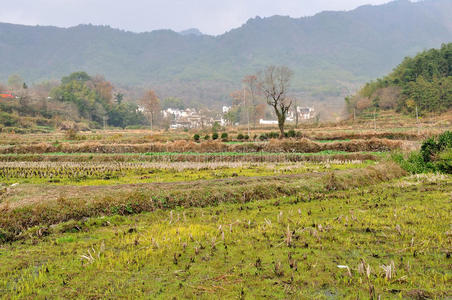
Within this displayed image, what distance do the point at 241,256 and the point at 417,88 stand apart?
7302 centimetres

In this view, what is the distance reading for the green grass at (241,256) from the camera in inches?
203

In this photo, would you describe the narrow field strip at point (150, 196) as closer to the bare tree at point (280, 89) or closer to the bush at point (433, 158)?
the bush at point (433, 158)

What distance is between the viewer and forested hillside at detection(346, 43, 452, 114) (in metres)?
64.8

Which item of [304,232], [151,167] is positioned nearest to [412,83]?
[151,167]

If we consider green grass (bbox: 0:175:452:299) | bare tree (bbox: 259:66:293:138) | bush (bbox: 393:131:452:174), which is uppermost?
bare tree (bbox: 259:66:293:138)

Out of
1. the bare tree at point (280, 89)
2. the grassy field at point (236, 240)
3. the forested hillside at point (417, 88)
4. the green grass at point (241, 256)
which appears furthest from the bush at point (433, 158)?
the forested hillside at point (417, 88)

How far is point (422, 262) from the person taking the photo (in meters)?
5.88

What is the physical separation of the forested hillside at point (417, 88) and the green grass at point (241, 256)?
6480 centimetres

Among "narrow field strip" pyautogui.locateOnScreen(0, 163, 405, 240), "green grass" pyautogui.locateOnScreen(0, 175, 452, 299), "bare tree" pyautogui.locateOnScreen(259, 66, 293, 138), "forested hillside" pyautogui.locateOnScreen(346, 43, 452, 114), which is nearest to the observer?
"green grass" pyautogui.locateOnScreen(0, 175, 452, 299)

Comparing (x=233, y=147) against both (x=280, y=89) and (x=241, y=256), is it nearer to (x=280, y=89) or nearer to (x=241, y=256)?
(x=241, y=256)

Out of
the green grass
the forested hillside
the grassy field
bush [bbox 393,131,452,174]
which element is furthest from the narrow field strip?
the forested hillside

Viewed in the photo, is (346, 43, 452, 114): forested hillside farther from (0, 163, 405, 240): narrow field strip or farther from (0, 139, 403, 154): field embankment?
(0, 163, 405, 240): narrow field strip

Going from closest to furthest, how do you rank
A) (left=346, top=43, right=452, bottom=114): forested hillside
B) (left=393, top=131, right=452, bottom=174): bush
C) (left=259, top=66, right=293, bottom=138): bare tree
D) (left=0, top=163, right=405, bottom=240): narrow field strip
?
1. (left=0, top=163, right=405, bottom=240): narrow field strip
2. (left=393, top=131, right=452, bottom=174): bush
3. (left=259, top=66, right=293, bottom=138): bare tree
4. (left=346, top=43, right=452, bottom=114): forested hillside

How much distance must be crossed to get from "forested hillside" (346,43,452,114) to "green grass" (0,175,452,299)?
6480cm
